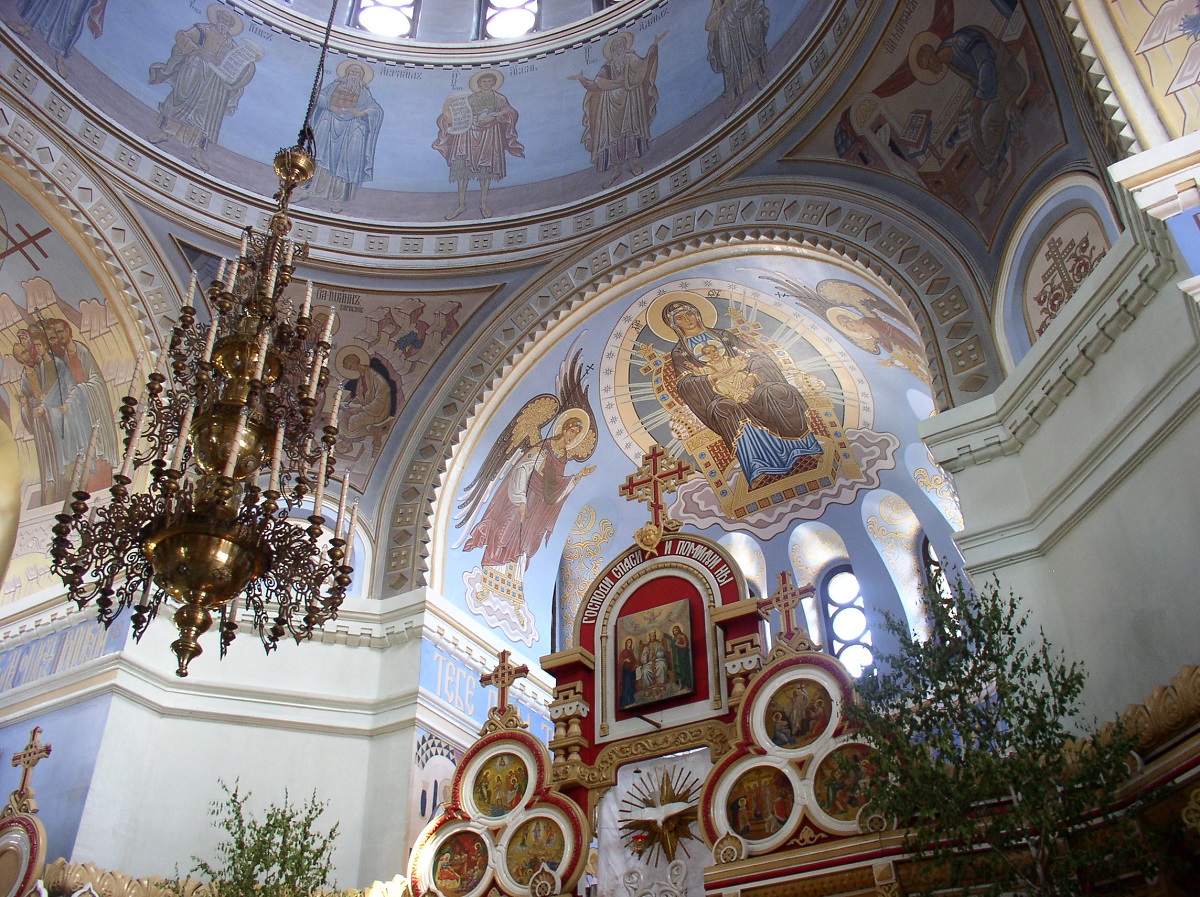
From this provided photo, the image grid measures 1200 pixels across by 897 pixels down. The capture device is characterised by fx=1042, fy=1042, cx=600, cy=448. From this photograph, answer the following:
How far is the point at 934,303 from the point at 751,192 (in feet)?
9.19

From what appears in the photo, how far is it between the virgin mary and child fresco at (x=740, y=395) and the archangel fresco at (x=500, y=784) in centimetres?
563

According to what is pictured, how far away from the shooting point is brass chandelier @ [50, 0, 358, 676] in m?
6.26

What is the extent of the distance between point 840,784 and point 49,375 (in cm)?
934

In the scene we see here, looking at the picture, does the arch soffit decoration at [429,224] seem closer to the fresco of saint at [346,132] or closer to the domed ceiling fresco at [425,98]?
the domed ceiling fresco at [425,98]

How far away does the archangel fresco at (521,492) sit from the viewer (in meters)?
12.1

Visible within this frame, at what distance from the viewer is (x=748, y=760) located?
733cm

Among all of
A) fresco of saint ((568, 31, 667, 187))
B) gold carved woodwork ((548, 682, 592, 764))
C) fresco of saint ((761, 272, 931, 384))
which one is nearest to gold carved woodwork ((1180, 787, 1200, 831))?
gold carved woodwork ((548, 682, 592, 764))

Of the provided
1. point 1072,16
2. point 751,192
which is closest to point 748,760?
point 1072,16

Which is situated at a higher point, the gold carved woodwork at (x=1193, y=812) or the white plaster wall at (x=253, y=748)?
the white plaster wall at (x=253, y=748)

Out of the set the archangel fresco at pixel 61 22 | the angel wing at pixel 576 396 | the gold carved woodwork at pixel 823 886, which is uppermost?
the archangel fresco at pixel 61 22

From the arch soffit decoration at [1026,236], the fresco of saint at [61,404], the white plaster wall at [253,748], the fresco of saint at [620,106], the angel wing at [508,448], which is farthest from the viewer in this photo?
the fresco of saint at [620,106]

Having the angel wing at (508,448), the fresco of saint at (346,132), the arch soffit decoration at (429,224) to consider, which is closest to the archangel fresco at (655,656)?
the angel wing at (508,448)

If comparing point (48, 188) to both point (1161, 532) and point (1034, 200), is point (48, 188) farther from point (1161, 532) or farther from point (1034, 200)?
point (1161, 532)

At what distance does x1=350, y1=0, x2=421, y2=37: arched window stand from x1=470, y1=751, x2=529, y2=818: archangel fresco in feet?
31.7
